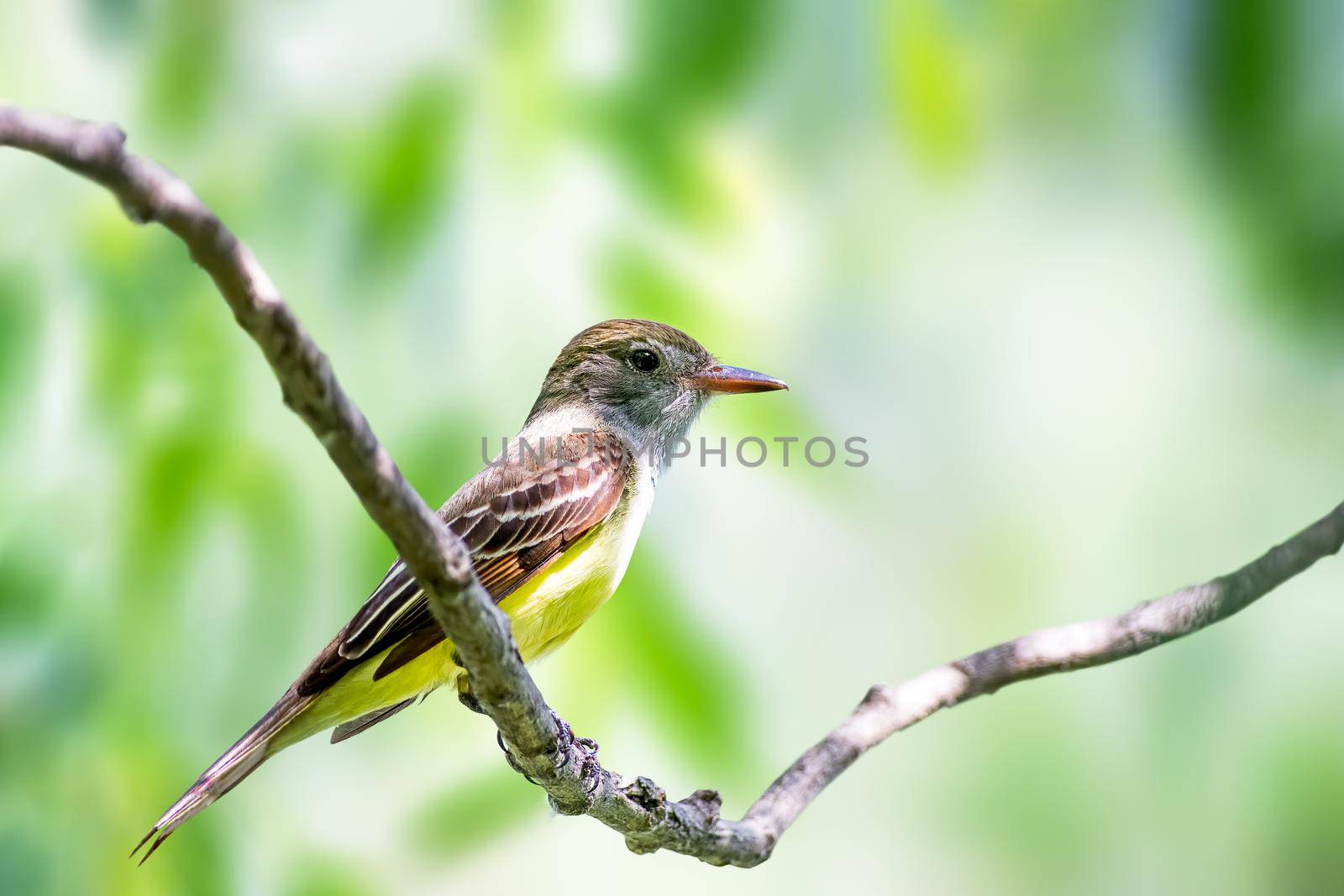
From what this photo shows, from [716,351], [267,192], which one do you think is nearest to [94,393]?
[267,192]

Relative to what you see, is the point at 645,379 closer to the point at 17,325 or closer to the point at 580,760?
the point at 580,760

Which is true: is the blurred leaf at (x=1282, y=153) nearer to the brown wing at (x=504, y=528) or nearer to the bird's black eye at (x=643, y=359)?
the bird's black eye at (x=643, y=359)

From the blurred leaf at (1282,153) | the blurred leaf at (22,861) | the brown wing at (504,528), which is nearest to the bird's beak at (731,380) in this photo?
the brown wing at (504,528)

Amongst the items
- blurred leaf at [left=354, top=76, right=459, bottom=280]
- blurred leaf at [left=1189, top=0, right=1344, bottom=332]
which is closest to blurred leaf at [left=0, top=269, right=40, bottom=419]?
blurred leaf at [left=354, top=76, right=459, bottom=280]

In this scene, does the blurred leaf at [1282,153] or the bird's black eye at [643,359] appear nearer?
the blurred leaf at [1282,153]

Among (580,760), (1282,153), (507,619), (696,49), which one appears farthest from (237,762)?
(1282,153)

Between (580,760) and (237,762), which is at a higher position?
(237,762)
